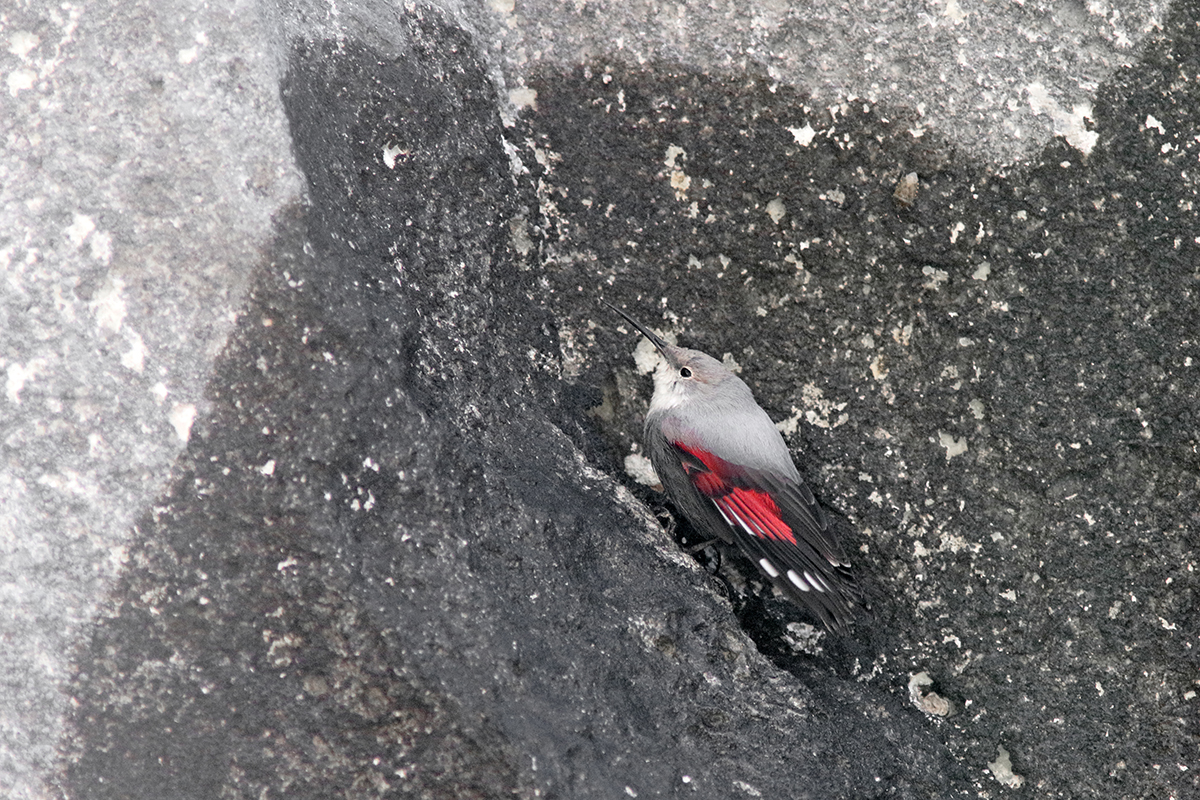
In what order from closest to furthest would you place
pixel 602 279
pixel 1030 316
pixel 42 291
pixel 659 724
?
1. pixel 42 291
2. pixel 659 724
3. pixel 1030 316
4. pixel 602 279

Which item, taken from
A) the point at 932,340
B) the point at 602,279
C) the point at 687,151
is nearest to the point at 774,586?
the point at 932,340

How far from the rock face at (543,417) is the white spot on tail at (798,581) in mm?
152

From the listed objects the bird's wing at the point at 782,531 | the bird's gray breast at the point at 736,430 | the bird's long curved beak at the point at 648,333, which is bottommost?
the bird's wing at the point at 782,531

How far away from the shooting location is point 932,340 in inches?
78.8

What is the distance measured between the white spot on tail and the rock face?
15 centimetres

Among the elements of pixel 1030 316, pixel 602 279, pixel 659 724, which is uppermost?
pixel 1030 316

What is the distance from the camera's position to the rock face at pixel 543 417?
154 cm

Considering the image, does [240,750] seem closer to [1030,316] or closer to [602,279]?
[602,279]

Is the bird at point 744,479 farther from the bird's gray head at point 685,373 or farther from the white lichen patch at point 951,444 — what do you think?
the white lichen patch at point 951,444

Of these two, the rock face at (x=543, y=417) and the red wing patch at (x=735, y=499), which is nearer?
the rock face at (x=543, y=417)

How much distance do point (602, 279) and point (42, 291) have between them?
3.56ft

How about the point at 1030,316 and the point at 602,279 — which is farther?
the point at 602,279

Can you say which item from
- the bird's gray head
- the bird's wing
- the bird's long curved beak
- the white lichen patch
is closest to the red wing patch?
the bird's wing

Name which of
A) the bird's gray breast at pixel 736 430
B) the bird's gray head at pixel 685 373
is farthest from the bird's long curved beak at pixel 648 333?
the bird's gray breast at pixel 736 430
